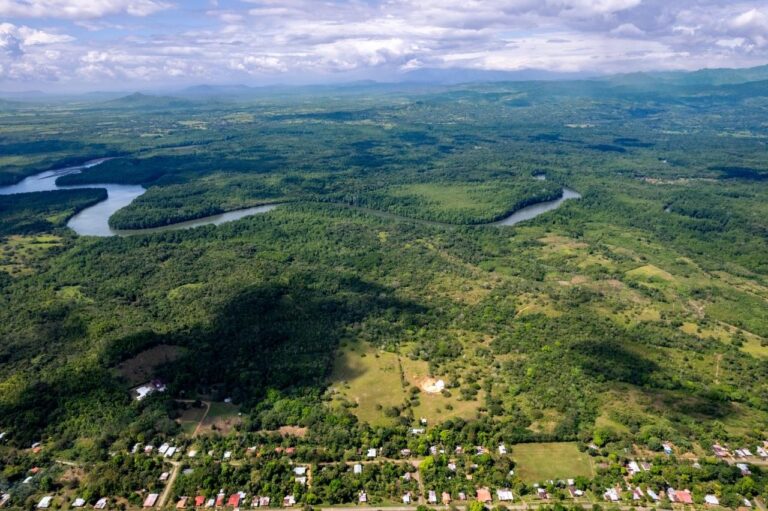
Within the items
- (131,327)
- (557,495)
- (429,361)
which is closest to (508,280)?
(429,361)

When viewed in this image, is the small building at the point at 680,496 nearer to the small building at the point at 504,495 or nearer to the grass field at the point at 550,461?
the grass field at the point at 550,461

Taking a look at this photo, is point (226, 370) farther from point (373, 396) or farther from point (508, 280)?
point (508, 280)

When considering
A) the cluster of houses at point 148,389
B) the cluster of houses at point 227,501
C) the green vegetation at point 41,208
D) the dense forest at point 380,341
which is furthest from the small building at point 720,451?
the green vegetation at point 41,208

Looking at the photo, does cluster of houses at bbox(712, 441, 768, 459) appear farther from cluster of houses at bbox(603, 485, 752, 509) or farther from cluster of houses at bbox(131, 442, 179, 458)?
cluster of houses at bbox(131, 442, 179, 458)

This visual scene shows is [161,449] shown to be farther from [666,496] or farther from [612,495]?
[666,496]

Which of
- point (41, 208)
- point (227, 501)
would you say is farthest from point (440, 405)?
point (41, 208)

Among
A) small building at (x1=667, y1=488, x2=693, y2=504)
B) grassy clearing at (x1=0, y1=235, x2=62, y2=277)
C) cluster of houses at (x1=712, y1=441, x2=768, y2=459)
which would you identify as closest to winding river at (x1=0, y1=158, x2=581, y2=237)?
grassy clearing at (x1=0, y1=235, x2=62, y2=277)

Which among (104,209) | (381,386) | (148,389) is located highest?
(104,209)
